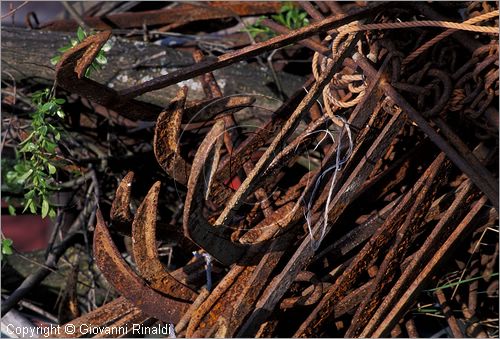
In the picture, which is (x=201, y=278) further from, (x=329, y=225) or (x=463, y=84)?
(x=463, y=84)

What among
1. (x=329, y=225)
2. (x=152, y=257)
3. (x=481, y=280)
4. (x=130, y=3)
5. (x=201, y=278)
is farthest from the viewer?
(x=130, y=3)

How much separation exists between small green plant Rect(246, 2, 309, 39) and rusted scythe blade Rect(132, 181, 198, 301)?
1.65 meters

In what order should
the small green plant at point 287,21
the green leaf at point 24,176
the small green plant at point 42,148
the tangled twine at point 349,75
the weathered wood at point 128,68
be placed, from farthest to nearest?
the small green plant at point 287,21, the weathered wood at point 128,68, the green leaf at point 24,176, the small green plant at point 42,148, the tangled twine at point 349,75

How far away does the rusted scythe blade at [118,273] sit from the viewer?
2049 millimetres

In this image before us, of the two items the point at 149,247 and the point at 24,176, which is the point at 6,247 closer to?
the point at 24,176

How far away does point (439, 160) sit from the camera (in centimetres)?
242

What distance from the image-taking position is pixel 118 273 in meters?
2.07

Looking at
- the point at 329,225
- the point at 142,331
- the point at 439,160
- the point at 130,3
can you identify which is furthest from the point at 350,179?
the point at 130,3

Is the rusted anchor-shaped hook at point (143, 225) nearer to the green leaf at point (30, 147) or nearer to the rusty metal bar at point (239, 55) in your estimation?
the rusty metal bar at point (239, 55)

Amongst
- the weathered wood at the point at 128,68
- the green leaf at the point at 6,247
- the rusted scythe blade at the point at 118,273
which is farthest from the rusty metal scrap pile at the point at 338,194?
the green leaf at the point at 6,247

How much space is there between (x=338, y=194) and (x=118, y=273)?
773 millimetres

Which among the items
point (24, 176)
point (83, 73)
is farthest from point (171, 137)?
point (24, 176)

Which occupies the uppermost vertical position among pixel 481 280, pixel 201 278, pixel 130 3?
pixel 130 3

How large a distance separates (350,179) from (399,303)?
498 millimetres
